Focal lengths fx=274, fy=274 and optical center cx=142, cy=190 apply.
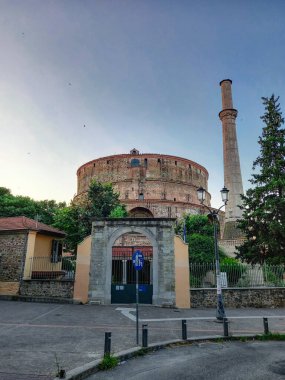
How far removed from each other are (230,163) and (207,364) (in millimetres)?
30482

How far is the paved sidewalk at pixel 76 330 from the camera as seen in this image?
5.32 m

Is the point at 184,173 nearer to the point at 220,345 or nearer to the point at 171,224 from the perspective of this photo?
the point at 171,224

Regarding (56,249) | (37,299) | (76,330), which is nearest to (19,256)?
(37,299)

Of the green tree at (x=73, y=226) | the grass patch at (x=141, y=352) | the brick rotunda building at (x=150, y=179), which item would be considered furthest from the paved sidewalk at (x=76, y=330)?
the brick rotunda building at (x=150, y=179)

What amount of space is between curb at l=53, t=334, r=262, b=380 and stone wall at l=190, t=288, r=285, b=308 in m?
6.62

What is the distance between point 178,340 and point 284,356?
2538 mm

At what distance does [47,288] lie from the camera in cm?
1520

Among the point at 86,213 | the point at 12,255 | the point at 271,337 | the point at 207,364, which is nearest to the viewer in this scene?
the point at 207,364

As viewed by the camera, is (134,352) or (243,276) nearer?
(134,352)

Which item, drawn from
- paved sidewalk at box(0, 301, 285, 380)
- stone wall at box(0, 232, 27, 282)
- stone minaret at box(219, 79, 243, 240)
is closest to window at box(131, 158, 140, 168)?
stone minaret at box(219, 79, 243, 240)

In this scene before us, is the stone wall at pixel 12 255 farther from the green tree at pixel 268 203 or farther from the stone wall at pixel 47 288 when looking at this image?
the green tree at pixel 268 203

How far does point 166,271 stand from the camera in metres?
14.5

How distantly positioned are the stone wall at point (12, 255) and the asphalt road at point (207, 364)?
484 inches

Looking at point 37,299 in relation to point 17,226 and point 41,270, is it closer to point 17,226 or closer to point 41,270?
point 41,270
